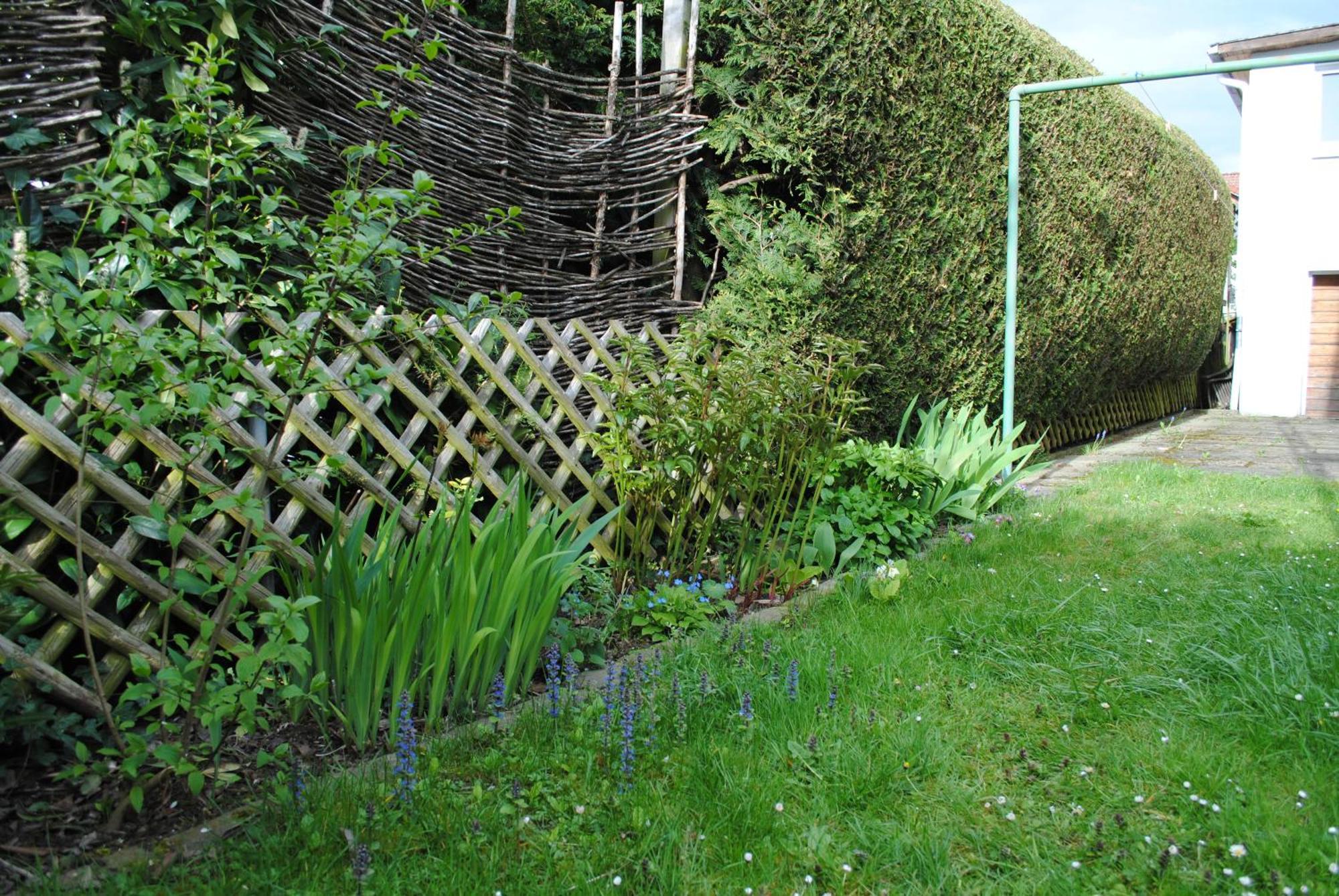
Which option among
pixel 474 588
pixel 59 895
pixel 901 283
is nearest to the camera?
pixel 59 895

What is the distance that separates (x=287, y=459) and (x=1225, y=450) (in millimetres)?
7928

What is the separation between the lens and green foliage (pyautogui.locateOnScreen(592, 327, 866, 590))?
320cm

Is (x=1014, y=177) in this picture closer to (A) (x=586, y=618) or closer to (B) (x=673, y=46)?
(B) (x=673, y=46)

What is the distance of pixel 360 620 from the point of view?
2066 mm

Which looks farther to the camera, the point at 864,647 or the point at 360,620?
the point at 864,647

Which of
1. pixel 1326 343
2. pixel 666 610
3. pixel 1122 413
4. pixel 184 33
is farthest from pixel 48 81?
pixel 1326 343

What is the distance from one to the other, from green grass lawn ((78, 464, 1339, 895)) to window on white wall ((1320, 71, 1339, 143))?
11.0 metres

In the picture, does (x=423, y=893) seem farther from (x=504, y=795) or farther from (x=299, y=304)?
(x=299, y=304)

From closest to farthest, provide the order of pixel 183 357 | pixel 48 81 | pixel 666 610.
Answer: pixel 183 357, pixel 48 81, pixel 666 610

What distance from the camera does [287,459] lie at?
8.17 feet

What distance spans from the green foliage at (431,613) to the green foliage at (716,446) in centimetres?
76

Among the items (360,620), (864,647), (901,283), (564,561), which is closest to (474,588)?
(360,620)

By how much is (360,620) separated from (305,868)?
22.9 inches

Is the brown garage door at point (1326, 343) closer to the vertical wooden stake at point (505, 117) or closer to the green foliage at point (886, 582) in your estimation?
the green foliage at point (886, 582)
